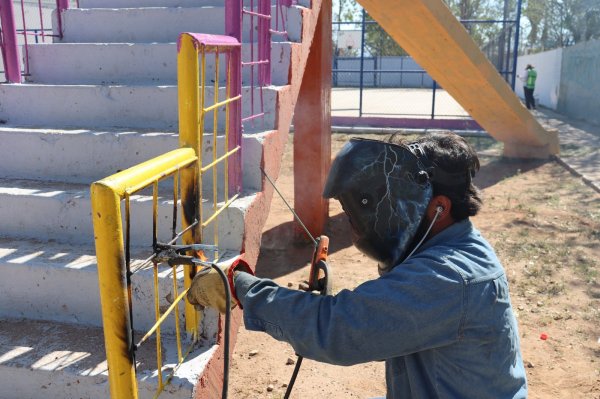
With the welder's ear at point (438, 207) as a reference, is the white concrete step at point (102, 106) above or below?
above

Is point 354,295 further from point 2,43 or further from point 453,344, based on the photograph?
point 2,43

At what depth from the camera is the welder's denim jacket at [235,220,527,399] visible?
5.05 feet

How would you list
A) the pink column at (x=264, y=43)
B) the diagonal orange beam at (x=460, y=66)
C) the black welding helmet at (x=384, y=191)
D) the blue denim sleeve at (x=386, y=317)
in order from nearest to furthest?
the blue denim sleeve at (x=386, y=317) < the black welding helmet at (x=384, y=191) < the pink column at (x=264, y=43) < the diagonal orange beam at (x=460, y=66)

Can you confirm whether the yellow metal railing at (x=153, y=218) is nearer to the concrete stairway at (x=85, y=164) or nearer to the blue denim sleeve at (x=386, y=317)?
the concrete stairway at (x=85, y=164)

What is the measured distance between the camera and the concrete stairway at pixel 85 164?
251 cm

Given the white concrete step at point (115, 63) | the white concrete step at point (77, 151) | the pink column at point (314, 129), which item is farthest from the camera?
the pink column at point (314, 129)

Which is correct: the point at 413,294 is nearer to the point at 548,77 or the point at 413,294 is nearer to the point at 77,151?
the point at 77,151

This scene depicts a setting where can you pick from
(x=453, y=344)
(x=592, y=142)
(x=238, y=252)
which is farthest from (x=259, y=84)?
(x=592, y=142)

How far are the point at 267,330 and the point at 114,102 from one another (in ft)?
8.91

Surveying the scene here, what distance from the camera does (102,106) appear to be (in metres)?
3.92

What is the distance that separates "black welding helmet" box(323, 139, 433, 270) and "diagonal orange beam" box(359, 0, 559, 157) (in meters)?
4.26

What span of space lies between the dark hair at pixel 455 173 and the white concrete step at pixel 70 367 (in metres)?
1.29

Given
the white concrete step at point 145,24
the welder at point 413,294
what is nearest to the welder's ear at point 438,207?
the welder at point 413,294

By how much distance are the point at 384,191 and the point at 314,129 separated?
4.26 m
